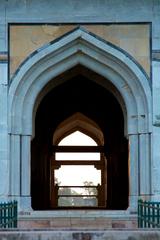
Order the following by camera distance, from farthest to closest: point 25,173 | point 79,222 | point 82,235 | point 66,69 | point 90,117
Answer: point 90,117
point 66,69
point 25,173
point 79,222
point 82,235

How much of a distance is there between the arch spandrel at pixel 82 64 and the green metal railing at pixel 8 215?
6.99ft

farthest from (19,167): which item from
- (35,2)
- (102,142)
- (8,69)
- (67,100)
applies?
(102,142)

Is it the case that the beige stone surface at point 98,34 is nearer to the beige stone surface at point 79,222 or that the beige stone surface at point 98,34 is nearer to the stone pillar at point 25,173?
the stone pillar at point 25,173

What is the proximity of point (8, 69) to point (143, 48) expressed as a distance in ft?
9.76

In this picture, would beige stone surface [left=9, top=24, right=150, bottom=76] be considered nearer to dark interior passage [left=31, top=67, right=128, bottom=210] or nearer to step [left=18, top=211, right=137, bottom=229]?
step [left=18, top=211, right=137, bottom=229]

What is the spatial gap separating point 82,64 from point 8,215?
4126 mm

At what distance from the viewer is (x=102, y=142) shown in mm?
30812

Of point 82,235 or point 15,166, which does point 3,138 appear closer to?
point 15,166

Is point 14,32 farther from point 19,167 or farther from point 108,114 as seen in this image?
point 108,114

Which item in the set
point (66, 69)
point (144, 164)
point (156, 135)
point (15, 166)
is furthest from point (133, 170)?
point (66, 69)

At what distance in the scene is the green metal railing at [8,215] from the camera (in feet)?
54.1

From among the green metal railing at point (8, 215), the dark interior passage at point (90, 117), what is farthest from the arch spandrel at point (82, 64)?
the dark interior passage at point (90, 117)

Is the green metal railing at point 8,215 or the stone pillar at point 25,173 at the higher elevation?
the stone pillar at point 25,173

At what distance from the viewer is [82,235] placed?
10.9 m
